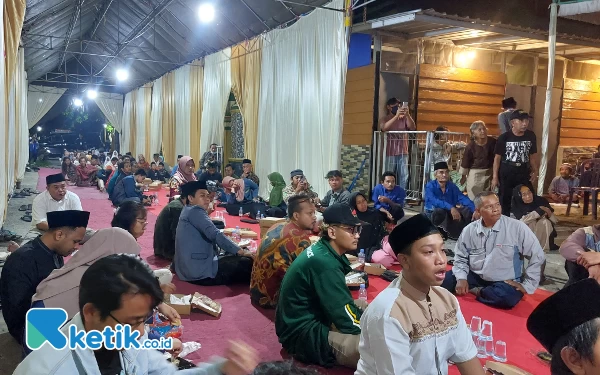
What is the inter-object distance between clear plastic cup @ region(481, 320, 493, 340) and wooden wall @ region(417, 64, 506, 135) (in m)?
6.27

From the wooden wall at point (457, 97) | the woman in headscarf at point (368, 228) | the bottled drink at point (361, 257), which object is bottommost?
the bottled drink at point (361, 257)

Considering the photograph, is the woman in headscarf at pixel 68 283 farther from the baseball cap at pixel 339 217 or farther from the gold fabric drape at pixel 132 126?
the gold fabric drape at pixel 132 126

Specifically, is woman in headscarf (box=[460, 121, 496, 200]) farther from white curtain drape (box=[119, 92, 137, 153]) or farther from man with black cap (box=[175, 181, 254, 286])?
white curtain drape (box=[119, 92, 137, 153])

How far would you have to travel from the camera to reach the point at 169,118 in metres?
18.9

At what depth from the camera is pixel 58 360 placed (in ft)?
4.52

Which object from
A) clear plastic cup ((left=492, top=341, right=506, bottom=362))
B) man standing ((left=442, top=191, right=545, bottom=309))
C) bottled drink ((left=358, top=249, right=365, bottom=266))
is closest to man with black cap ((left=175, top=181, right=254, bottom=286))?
bottled drink ((left=358, top=249, right=365, bottom=266))

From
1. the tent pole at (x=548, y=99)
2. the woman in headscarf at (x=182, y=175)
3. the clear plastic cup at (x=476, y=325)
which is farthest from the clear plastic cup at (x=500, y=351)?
the woman in headscarf at (x=182, y=175)

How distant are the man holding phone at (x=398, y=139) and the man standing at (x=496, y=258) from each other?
3.63 metres

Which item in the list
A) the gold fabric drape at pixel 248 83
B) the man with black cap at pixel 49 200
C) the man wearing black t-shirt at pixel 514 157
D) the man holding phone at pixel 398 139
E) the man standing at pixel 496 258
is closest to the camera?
the man standing at pixel 496 258

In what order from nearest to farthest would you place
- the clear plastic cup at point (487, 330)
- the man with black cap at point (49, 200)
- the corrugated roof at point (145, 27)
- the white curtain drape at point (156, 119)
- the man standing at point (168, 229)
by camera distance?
1. the clear plastic cup at point (487, 330)
2. the man with black cap at point (49, 200)
3. the man standing at point (168, 229)
4. the corrugated roof at point (145, 27)
5. the white curtain drape at point (156, 119)

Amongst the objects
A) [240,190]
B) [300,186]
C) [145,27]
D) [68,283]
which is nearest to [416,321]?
[68,283]

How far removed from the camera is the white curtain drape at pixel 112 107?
85.3ft

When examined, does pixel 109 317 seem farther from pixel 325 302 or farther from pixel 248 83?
pixel 248 83

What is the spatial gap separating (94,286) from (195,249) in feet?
10.1
